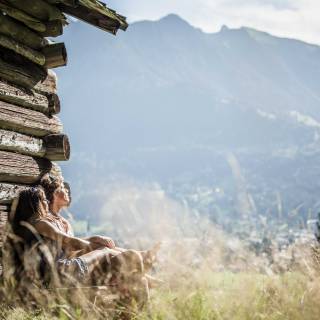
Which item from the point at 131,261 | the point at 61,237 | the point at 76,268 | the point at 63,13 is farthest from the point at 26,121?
the point at 131,261

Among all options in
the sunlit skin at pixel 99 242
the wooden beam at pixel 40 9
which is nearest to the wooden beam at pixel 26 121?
the sunlit skin at pixel 99 242

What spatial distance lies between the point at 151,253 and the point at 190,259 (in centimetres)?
183

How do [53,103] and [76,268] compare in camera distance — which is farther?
[53,103]

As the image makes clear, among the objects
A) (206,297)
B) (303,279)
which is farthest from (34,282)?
(303,279)

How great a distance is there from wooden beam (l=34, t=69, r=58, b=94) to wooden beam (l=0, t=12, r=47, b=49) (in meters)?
0.43

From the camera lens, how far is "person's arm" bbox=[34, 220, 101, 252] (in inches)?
230

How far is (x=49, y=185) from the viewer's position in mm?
6703

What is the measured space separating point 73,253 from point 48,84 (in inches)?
99.5

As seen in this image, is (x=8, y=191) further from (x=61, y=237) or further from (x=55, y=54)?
(x=55, y=54)

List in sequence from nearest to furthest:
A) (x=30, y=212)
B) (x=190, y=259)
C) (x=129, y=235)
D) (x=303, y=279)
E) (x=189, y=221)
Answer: (x=190, y=259) → (x=303, y=279) → (x=189, y=221) → (x=129, y=235) → (x=30, y=212)

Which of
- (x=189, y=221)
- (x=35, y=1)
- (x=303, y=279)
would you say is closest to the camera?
(x=303, y=279)

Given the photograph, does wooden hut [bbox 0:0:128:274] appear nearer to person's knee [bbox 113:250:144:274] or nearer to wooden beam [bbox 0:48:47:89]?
wooden beam [bbox 0:48:47:89]

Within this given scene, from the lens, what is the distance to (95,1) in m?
6.91

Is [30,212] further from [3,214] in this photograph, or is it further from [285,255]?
[285,255]
